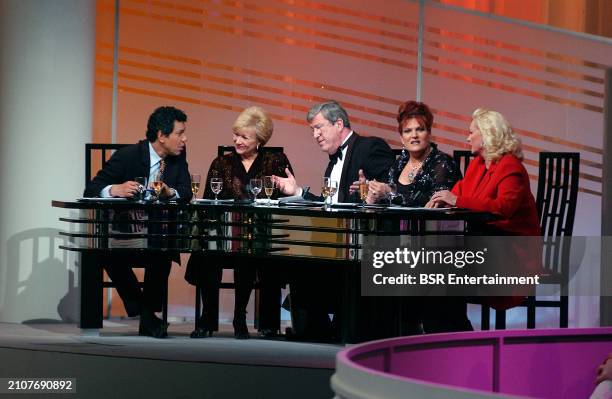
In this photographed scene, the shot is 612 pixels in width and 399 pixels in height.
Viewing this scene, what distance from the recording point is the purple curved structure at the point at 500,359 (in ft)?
8.86

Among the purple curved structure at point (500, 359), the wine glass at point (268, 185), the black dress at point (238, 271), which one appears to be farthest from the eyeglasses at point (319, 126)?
the purple curved structure at point (500, 359)

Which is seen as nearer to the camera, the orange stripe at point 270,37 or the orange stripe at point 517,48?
the orange stripe at point 517,48

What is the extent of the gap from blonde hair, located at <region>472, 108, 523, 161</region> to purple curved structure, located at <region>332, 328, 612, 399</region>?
9.51ft

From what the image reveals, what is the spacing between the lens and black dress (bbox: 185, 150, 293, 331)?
6.50 meters

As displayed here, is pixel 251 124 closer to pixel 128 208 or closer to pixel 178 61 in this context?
pixel 128 208

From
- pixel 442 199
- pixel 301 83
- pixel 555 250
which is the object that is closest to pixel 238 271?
pixel 442 199

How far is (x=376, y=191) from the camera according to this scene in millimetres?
5957

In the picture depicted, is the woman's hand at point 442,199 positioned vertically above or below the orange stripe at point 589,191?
below

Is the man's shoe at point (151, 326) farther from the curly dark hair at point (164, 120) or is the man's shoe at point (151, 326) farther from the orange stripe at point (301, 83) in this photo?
the orange stripe at point (301, 83)

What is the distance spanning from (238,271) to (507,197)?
5.05ft

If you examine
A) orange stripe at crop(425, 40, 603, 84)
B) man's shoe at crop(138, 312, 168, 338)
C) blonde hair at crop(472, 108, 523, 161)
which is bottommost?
man's shoe at crop(138, 312, 168, 338)

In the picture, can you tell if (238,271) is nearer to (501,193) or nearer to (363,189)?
(363,189)

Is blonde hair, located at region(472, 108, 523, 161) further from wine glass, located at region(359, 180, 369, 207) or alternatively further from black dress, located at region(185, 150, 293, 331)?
black dress, located at region(185, 150, 293, 331)

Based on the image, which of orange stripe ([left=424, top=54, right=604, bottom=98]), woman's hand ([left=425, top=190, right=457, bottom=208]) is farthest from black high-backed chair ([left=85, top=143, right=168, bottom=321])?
orange stripe ([left=424, top=54, right=604, bottom=98])
